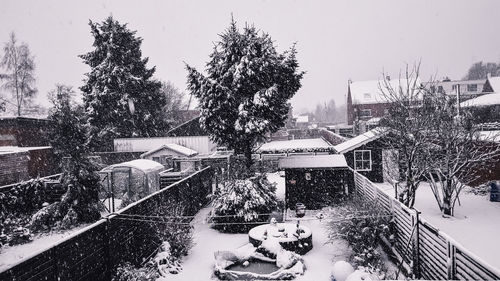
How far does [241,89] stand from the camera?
13930 mm

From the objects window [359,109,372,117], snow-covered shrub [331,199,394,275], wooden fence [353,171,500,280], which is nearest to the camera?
wooden fence [353,171,500,280]

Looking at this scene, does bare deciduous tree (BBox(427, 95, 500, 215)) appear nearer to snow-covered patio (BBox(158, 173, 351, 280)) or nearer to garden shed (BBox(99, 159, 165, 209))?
snow-covered patio (BBox(158, 173, 351, 280))

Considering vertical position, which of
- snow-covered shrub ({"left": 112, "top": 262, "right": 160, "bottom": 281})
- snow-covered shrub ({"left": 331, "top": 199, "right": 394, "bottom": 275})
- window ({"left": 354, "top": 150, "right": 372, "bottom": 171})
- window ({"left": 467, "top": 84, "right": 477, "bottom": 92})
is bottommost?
snow-covered shrub ({"left": 112, "top": 262, "right": 160, "bottom": 281})

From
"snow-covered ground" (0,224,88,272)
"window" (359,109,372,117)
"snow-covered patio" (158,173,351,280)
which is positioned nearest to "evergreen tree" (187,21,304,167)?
"snow-covered patio" (158,173,351,280)

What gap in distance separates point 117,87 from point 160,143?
8.20 meters

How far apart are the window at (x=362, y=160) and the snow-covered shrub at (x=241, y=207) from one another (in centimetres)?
1057

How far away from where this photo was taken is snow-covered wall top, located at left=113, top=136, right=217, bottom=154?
27922 mm

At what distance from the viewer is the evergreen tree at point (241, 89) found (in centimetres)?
1344

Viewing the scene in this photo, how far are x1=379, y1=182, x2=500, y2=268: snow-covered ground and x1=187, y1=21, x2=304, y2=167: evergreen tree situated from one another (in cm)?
802

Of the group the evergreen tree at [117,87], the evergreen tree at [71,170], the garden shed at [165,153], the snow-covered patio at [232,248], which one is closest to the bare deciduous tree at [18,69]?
the evergreen tree at [117,87]

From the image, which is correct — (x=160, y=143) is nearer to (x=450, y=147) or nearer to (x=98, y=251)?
(x=98, y=251)

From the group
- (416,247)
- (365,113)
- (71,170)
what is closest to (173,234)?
(71,170)

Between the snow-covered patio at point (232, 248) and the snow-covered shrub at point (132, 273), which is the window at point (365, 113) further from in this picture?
the snow-covered shrub at point (132, 273)

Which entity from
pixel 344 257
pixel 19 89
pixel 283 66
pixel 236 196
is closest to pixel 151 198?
pixel 236 196
